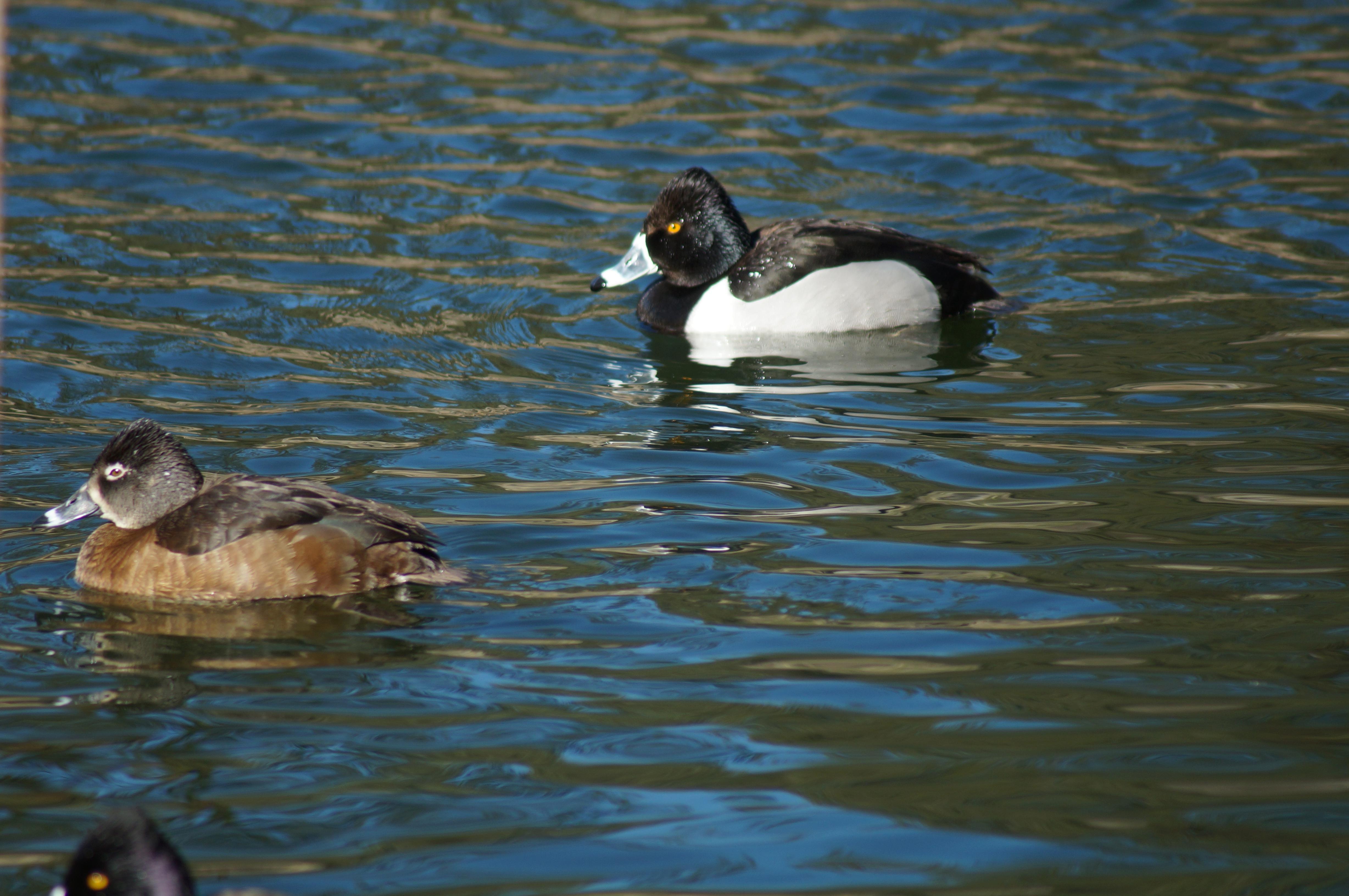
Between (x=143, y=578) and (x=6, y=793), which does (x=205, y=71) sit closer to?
(x=143, y=578)

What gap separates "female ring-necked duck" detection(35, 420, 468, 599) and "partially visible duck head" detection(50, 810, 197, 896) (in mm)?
2296

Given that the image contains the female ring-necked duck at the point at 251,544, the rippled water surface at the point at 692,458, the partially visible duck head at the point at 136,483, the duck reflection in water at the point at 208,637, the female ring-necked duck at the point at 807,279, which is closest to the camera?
the rippled water surface at the point at 692,458

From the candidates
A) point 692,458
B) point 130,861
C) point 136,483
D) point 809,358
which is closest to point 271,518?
point 136,483

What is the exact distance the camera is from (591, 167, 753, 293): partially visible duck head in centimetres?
977

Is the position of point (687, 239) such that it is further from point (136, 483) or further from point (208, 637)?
point (208, 637)

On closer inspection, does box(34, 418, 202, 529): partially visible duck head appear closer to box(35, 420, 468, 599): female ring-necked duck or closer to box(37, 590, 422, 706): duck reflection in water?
box(35, 420, 468, 599): female ring-necked duck

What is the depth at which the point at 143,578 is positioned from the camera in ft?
18.1

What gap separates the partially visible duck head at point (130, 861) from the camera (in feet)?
10.3

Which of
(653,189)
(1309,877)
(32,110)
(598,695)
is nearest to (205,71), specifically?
(32,110)

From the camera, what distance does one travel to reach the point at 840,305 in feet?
30.5

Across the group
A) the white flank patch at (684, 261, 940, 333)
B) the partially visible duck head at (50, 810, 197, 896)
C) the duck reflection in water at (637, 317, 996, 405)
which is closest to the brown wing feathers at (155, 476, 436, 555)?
the partially visible duck head at (50, 810, 197, 896)

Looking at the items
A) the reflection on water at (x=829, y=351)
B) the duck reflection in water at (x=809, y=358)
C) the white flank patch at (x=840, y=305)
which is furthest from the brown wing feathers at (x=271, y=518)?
the white flank patch at (x=840, y=305)

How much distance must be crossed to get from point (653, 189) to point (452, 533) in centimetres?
639

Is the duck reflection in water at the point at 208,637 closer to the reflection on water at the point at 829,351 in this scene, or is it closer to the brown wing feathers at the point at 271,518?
the brown wing feathers at the point at 271,518
